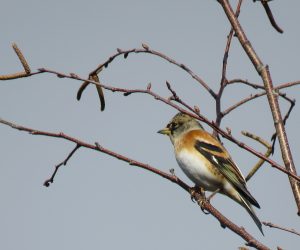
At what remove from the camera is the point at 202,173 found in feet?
19.3

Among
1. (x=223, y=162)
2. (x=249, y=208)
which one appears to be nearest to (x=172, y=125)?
(x=223, y=162)

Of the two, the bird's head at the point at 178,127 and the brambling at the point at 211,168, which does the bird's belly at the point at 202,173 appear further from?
the bird's head at the point at 178,127

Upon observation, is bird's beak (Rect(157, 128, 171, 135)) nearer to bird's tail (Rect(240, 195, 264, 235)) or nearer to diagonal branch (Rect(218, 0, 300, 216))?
bird's tail (Rect(240, 195, 264, 235))

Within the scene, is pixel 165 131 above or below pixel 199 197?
above

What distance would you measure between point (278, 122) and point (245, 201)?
10.3 feet

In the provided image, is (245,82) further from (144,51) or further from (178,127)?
(178,127)

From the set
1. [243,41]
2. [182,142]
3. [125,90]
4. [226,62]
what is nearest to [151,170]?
[125,90]

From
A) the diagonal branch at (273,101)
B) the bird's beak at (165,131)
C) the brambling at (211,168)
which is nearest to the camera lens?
the diagonal branch at (273,101)

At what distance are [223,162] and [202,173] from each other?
1.33 ft

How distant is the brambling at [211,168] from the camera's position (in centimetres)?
580

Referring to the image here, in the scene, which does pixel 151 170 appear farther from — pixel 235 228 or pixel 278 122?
pixel 278 122

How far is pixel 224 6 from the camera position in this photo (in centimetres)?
304

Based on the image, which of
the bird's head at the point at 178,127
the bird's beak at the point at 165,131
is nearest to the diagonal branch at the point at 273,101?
the bird's head at the point at 178,127

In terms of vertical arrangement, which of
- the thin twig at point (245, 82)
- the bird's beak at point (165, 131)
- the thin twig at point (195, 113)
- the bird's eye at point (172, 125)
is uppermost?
the bird's eye at point (172, 125)
